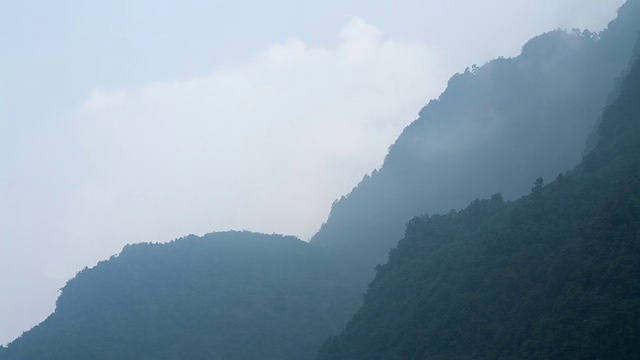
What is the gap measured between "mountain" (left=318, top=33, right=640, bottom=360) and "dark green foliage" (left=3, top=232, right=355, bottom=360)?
1251 cm

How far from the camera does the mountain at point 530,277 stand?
2361 centimetres

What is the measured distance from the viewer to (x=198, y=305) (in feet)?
182

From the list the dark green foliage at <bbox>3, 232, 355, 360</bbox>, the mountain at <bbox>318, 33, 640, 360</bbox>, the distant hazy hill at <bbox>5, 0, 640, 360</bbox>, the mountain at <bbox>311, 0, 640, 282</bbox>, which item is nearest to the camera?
the mountain at <bbox>318, 33, 640, 360</bbox>

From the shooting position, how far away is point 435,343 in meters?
31.3

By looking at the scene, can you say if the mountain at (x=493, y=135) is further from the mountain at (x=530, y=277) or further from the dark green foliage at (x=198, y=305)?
the mountain at (x=530, y=277)

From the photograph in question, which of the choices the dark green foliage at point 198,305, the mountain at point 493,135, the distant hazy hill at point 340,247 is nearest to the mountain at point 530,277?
the dark green foliage at point 198,305

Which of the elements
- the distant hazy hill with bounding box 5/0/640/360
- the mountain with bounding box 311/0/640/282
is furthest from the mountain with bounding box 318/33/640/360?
the mountain with bounding box 311/0/640/282

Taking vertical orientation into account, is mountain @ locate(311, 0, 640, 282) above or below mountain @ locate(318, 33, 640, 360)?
above

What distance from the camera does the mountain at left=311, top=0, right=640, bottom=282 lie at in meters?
58.4

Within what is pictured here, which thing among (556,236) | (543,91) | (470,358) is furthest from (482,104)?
(470,358)

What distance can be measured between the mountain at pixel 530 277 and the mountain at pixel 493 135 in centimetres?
1650

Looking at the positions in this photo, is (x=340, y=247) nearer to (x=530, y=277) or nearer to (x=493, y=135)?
(x=493, y=135)

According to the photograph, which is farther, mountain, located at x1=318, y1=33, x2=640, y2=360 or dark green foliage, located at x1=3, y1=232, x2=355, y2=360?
dark green foliage, located at x1=3, y1=232, x2=355, y2=360

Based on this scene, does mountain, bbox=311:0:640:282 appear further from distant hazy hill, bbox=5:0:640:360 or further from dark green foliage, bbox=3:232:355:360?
dark green foliage, bbox=3:232:355:360
